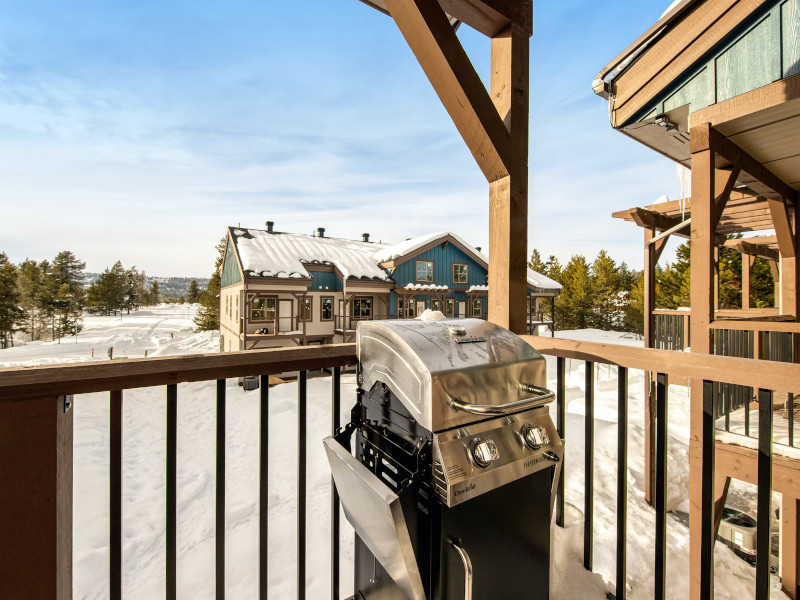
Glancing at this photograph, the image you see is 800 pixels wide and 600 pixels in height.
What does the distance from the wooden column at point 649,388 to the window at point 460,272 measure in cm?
953

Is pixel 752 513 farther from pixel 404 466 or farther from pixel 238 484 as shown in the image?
pixel 238 484

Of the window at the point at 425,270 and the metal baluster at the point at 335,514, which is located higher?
the window at the point at 425,270

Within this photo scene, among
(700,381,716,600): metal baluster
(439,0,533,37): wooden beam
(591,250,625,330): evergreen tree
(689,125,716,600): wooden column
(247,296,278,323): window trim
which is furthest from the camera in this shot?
(591,250,625,330): evergreen tree

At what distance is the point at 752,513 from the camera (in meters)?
4.70

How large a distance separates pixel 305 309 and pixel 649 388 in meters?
10.3

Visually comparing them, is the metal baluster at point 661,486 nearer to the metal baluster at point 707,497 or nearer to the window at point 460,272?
the metal baluster at point 707,497

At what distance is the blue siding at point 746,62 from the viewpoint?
95.1 inches

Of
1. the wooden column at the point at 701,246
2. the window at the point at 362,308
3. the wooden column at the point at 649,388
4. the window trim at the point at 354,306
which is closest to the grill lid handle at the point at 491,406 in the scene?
the wooden column at the point at 701,246

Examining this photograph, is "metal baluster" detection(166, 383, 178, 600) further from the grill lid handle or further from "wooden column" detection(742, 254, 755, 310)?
"wooden column" detection(742, 254, 755, 310)

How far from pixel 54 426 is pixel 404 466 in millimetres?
980

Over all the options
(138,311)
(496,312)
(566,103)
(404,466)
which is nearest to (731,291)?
(566,103)

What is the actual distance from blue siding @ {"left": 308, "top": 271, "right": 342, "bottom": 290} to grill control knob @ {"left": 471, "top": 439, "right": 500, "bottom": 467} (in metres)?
12.5

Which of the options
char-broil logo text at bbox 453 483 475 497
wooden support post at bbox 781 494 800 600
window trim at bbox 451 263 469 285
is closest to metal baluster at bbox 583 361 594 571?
char-broil logo text at bbox 453 483 475 497

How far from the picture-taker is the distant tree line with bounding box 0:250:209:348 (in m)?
23.7
